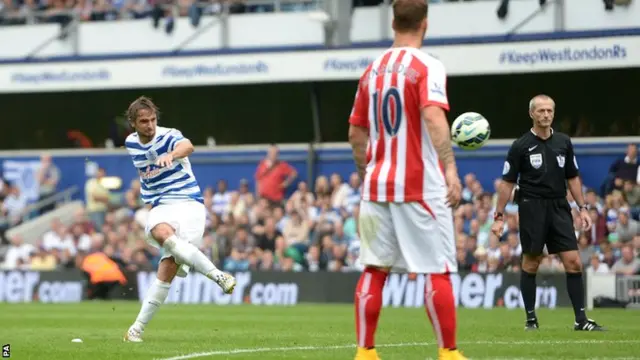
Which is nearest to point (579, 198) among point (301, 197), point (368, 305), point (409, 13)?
point (368, 305)

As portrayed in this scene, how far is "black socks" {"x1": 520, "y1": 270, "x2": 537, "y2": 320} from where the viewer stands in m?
14.3

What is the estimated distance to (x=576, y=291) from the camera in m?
14.2

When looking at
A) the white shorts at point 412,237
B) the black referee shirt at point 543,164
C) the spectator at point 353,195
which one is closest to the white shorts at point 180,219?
the black referee shirt at point 543,164

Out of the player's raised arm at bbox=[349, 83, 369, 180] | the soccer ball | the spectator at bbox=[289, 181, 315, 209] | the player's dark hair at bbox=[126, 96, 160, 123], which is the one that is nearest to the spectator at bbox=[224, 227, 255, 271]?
the spectator at bbox=[289, 181, 315, 209]

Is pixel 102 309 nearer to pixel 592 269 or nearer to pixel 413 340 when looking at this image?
pixel 592 269

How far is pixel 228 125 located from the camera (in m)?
31.9

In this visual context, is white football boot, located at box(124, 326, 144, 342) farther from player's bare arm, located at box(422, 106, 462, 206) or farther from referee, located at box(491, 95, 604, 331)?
player's bare arm, located at box(422, 106, 462, 206)

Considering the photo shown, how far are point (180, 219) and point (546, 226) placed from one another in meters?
3.80

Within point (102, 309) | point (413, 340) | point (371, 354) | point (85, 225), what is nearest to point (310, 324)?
point (413, 340)

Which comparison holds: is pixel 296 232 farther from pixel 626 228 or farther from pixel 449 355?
pixel 449 355

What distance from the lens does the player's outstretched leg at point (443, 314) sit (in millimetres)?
8875

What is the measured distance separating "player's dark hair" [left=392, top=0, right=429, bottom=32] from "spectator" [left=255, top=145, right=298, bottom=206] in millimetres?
18650

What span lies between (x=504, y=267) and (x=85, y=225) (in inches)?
400

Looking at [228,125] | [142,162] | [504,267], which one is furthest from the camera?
[228,125]
